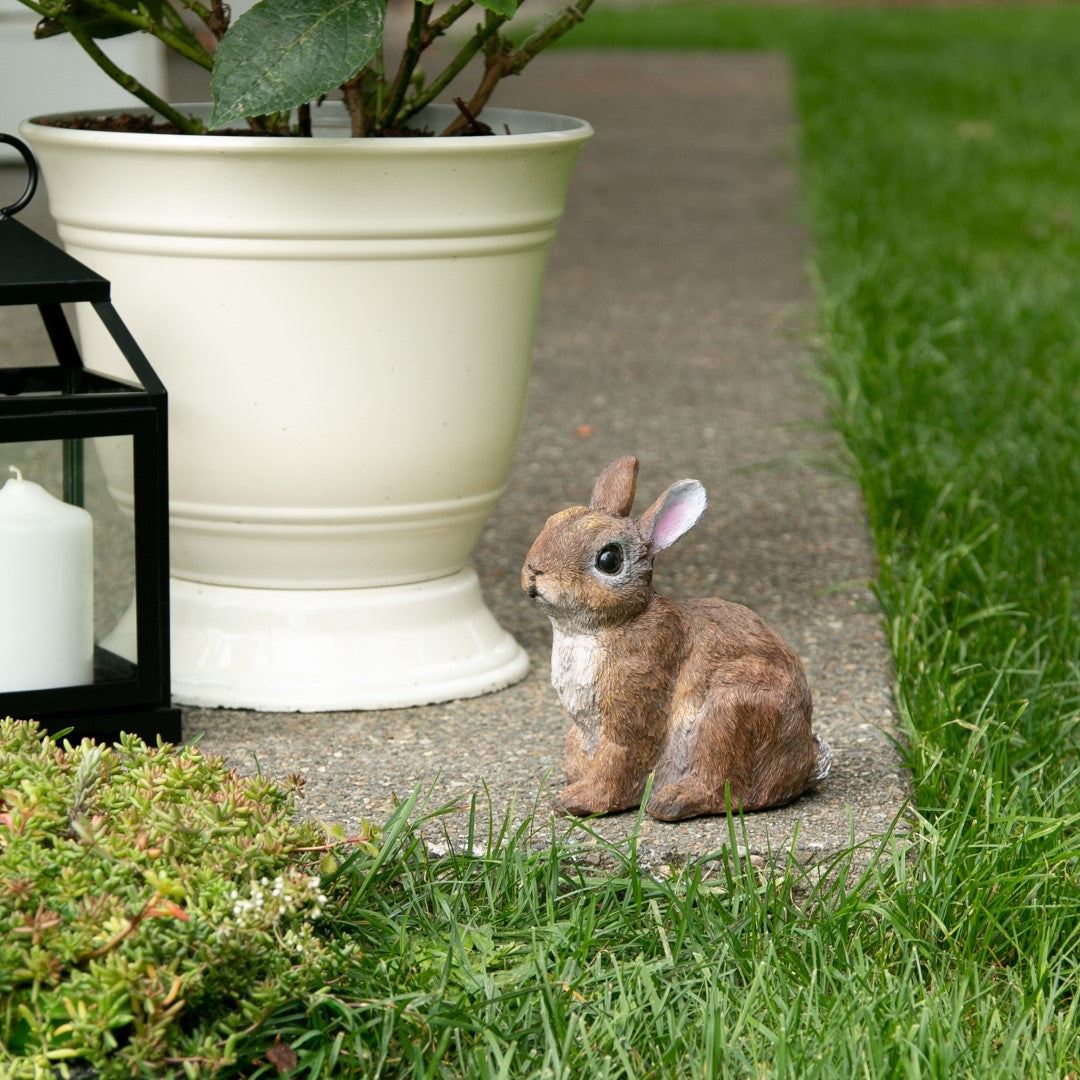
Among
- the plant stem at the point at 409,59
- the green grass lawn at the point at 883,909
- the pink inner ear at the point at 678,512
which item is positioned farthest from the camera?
the plant stem at the point at 409,59

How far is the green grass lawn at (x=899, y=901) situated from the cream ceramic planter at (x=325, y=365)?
1.73 ft

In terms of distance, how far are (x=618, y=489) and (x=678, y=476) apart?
136 centimetres

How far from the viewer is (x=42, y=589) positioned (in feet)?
6.01

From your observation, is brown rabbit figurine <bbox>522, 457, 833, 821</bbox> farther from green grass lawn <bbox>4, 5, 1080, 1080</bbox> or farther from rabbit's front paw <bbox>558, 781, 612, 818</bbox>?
green grass lawn <bbox>4, 5, 1080, 1080</bbox>

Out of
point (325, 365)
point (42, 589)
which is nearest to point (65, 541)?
point (42, 589)

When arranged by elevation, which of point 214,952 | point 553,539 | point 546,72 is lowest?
point 546,72

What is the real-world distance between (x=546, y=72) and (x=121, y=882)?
855cm

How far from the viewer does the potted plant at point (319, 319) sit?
1.90 m

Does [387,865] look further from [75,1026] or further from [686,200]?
[686,200]

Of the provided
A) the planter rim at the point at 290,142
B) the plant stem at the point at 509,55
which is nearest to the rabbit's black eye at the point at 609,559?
the planter rim at the point at 290,142

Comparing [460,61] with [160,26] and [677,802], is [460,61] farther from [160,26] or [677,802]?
[677,802]

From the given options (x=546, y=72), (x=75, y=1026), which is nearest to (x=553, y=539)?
(x=75, y=1026)

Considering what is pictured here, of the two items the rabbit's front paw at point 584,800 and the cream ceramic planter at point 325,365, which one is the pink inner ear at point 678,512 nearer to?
the rabbit's front paw at point 584,800

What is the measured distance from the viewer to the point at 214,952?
1336 mm
